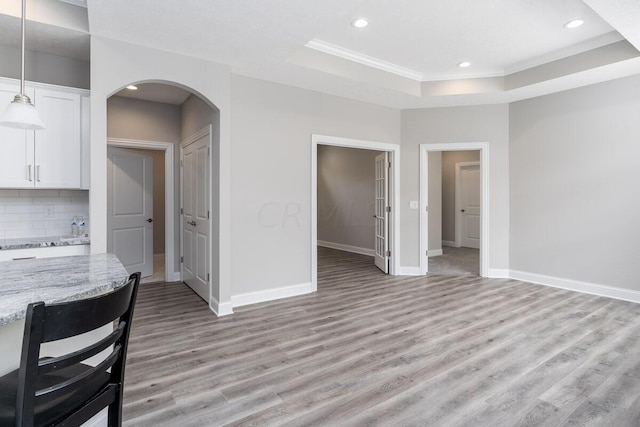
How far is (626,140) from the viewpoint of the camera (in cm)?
404

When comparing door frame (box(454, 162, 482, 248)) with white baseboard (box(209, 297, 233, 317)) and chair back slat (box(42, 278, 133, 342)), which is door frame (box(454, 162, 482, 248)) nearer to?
white baseboard (box(209, 297, 233, 317))

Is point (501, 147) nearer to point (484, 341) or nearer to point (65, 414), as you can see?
point (484, 341)

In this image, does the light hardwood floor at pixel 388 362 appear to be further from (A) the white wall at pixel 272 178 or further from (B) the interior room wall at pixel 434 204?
(B) the interior room wall at pixel 434 204

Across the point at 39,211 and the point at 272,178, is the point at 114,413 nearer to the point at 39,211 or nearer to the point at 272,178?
the point at 39,211

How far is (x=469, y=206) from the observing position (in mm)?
8562

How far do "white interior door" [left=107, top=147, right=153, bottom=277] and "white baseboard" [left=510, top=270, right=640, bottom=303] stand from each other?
559 cm

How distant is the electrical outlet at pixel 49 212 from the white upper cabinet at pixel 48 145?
1.70 ft

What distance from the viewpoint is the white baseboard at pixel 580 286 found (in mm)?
4043

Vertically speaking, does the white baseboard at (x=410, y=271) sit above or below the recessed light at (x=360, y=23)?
below

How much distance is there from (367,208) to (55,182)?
5676 mm

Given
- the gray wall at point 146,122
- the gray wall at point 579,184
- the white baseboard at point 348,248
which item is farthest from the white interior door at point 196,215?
the gray wall at point 579,184

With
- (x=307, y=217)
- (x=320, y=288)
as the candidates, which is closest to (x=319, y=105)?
(x=307, y=217)

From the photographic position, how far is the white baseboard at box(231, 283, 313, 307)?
12.7ft

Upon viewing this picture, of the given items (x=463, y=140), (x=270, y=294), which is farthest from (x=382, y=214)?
(x=270, y=294)
